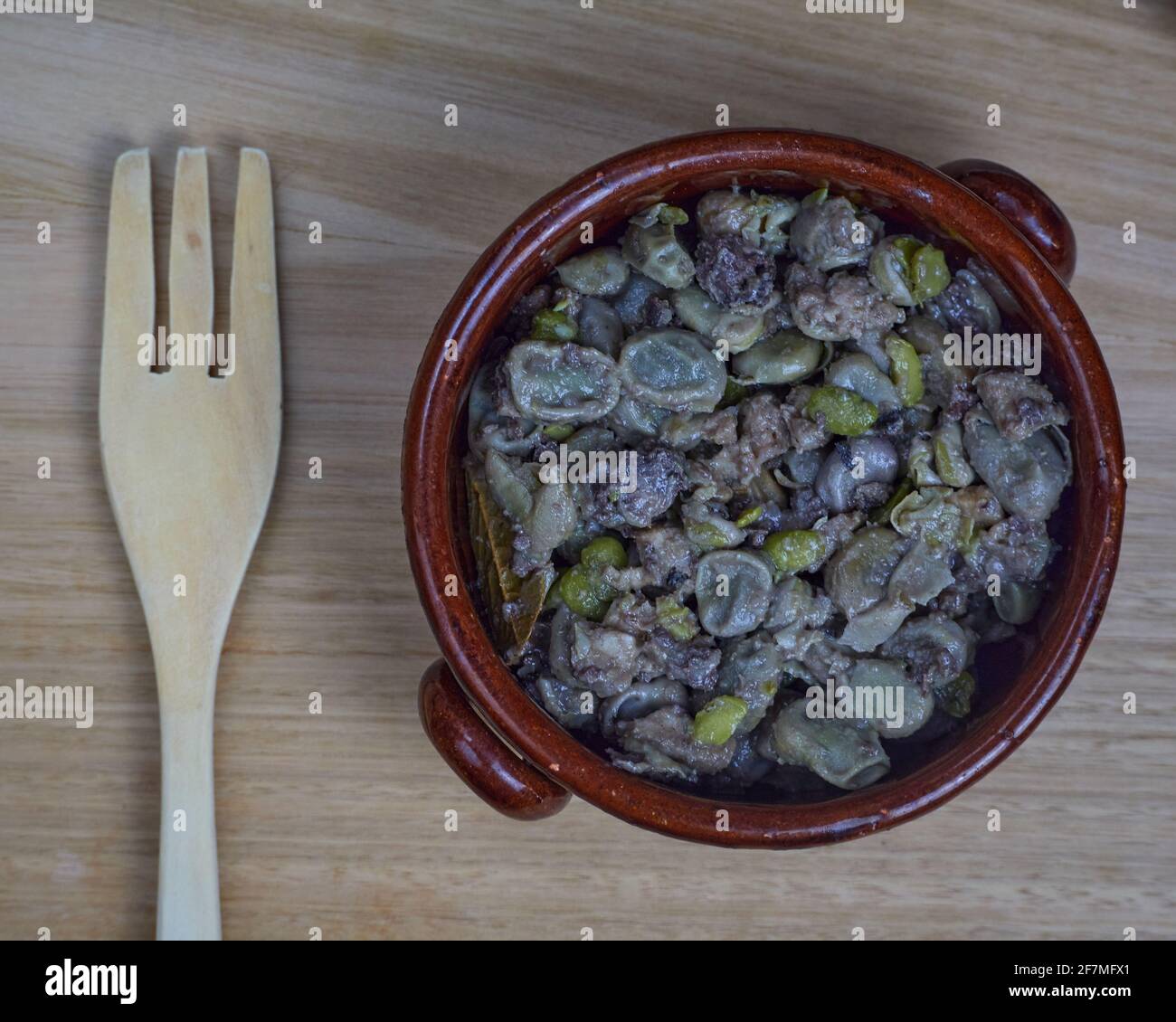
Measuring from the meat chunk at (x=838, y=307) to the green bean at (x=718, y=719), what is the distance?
20.1 inches

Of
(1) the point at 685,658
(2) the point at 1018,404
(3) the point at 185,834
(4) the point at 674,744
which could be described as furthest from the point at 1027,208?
(3) the point at 185,834

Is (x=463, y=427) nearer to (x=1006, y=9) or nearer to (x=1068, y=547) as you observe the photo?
(x=1068, y=547)

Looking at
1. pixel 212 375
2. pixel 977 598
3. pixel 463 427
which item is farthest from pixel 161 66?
pixel 977 598

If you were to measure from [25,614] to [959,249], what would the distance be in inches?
65.1

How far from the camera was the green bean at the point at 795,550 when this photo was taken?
152 cm

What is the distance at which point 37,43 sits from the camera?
194 cm

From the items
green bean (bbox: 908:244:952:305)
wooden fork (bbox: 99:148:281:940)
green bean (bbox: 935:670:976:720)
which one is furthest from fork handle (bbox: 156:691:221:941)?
green bean (bbox: 908:244:952:305)

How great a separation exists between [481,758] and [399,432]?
23.8 inches

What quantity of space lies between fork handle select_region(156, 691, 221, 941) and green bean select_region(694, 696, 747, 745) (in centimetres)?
89

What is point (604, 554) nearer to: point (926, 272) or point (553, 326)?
point (553, 326)

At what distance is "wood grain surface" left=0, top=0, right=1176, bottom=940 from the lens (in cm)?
191

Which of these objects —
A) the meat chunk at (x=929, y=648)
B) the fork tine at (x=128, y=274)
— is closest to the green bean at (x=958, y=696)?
the meat chunk at (x=929, y=648)

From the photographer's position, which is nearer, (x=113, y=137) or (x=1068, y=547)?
(x=1068, y=547)

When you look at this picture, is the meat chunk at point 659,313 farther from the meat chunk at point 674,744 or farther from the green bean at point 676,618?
the meat chunk at point 674,744
